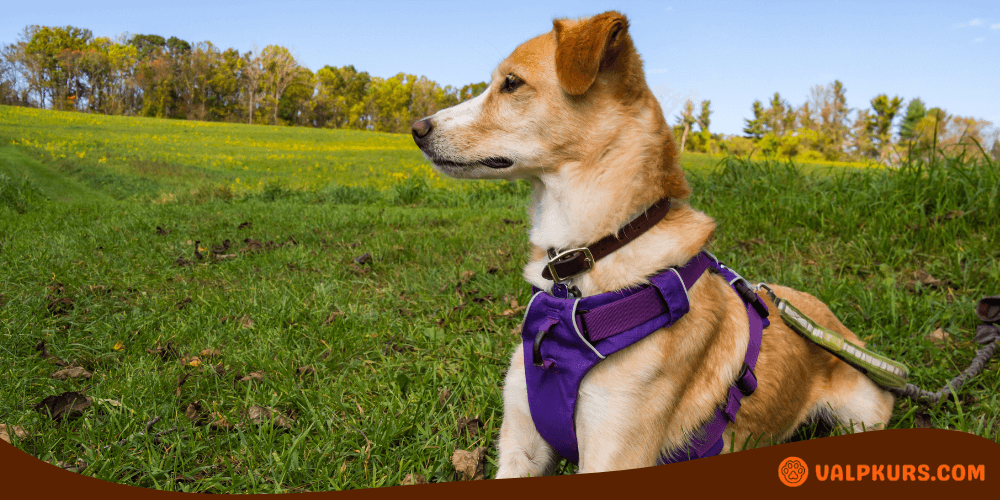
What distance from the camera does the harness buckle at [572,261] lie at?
1907 mm

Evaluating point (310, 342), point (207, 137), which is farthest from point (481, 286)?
point (207, 137)

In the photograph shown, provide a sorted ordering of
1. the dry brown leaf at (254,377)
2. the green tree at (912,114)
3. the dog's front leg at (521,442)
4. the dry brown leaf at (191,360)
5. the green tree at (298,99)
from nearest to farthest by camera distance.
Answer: the dog's front leg at (521,442), the dry brown leaf at (254,377), the dry brown leaf at (191,360), the green tree at (298,99), the green tree at (912,114)

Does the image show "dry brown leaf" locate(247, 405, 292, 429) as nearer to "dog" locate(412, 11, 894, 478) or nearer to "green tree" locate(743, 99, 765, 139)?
"dog" locate(412, 11, 894, 478)

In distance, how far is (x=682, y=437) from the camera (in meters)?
1.88

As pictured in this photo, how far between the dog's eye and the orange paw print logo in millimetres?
1764

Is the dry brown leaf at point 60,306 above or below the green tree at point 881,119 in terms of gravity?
below

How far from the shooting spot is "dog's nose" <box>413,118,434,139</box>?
2.20 m

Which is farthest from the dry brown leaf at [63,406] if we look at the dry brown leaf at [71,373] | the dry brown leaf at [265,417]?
the dry brown leaf at [265,417]

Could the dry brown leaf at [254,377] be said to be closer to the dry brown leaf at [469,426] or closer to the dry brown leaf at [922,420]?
the dry brown leaf at [469,426]

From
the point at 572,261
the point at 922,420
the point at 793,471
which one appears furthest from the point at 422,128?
the point at 922,420

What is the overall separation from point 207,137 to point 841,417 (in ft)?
48.2

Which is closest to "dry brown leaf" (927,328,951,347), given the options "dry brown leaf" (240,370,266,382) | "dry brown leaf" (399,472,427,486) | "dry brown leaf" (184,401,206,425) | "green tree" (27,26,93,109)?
"dry brown leaf" (399,472,427,486)

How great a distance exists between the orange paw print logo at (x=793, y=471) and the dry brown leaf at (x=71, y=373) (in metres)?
3.70

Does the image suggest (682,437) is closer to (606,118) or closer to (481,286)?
(606,118)
